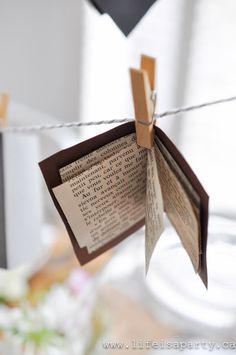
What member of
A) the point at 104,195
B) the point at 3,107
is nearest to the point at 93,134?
the point at 3,107

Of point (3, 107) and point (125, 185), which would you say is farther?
point (3, 107)

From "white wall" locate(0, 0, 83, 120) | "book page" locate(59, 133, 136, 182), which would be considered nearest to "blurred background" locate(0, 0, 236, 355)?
"white wall" locate(0, 0, 83, 120)

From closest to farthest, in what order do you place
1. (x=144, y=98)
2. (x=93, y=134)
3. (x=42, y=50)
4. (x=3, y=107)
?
(x=144, y=98), (x=3, y=107), (x=93, y=134), (x=42, y=50)

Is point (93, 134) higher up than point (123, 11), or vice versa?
point (123, 11)

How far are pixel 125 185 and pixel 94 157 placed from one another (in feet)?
0.11

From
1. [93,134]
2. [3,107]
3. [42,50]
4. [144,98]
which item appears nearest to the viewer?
[144,98]

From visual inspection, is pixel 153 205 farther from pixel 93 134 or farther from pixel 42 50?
pixel 42 50

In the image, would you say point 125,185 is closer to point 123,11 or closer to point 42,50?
point 123,11

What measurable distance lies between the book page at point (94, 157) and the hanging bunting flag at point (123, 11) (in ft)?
0.26

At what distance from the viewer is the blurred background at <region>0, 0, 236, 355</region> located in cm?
46

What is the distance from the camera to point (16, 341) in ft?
1.78

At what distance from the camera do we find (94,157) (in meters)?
0.31

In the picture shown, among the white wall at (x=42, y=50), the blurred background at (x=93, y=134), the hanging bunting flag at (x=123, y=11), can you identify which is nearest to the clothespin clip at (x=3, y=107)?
the blurred background at (x=93, y=134)

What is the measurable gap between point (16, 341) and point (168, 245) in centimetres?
22
